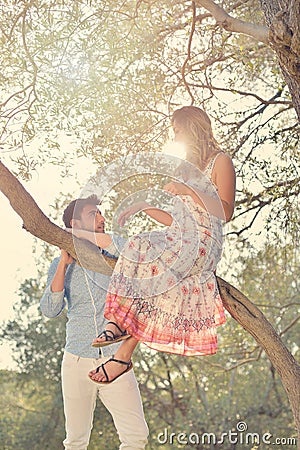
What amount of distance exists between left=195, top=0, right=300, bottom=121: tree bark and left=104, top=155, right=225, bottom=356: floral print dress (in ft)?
1.86

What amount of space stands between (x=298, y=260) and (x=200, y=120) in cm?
750

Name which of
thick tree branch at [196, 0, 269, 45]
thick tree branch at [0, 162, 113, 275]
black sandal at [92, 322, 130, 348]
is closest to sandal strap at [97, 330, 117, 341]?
black sandal at [92, 322, 130, 348]

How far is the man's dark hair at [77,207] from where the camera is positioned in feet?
13.9

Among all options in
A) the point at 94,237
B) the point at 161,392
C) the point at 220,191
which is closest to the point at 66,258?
the point at 94,237

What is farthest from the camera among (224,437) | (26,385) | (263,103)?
(26,385)

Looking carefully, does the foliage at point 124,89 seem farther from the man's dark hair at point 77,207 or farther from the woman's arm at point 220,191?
the woman's arm at point 220,191

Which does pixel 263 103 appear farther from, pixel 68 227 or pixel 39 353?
pixel 39 353

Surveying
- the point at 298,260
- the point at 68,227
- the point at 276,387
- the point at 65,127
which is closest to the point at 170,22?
the point at 65,127

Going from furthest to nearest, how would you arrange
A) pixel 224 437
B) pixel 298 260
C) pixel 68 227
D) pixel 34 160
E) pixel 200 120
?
pixel 224 437 < pixel 298 260 < pixel 34 160 < pixel 68 227 < pixel 200 120

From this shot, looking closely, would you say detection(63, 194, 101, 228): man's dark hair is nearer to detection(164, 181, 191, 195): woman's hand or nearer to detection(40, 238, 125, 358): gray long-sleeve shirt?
detection(40, 238, 125, 358): gray long-sleeve shirt

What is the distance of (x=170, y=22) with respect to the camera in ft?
20.6

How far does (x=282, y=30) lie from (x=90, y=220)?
137cm

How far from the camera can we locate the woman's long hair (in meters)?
4.00

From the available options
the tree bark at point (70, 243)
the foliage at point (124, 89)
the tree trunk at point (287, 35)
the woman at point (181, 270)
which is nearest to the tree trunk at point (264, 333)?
the tree bark at point (70, 243)
